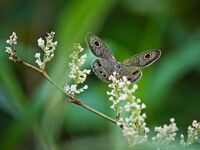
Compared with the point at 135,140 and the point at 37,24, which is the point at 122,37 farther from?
the point at 135,140

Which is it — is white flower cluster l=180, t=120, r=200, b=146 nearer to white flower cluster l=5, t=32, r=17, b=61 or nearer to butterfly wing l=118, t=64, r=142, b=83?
butterfly wing l=118, t=64, r=142, b=83

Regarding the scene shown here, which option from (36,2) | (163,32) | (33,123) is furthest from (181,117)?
(36,2)

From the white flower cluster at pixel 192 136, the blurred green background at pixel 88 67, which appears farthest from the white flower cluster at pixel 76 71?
the blurred green background at pixel 88 67

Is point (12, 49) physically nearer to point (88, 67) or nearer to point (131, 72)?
point (131, 72)

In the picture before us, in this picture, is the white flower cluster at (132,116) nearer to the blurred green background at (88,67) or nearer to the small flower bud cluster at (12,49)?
the small flower bud cluster at (12,49)

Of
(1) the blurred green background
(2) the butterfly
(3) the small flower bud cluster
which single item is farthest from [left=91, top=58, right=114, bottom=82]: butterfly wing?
(1) the blurred green background
